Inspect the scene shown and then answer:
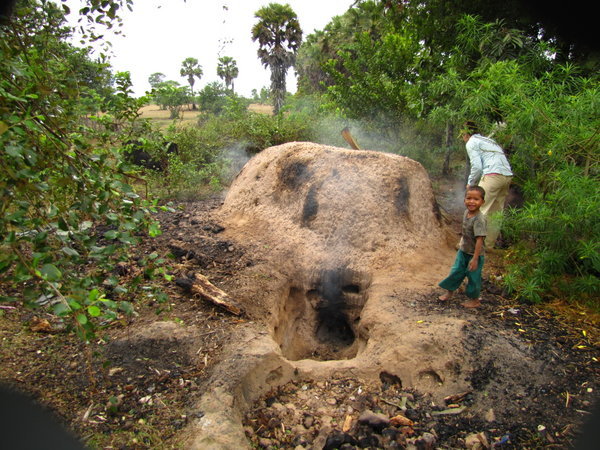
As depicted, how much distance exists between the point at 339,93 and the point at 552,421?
7.44m

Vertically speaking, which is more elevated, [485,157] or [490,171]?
[485,157]

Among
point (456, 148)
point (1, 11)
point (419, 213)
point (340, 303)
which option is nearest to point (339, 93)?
point (456, 148)

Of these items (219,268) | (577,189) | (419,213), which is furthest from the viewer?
(419,213)

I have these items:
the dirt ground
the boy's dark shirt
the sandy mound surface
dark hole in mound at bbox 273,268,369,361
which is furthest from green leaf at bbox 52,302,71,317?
the boy's dark shirt

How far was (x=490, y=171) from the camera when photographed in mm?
4773

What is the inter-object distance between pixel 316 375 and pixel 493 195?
3.14 m

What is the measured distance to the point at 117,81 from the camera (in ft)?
11.6

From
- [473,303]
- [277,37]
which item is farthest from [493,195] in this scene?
[277,37]

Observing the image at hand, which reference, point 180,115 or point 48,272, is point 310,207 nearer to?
point 48,272

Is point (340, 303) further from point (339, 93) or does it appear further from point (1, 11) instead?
point (339, 93)

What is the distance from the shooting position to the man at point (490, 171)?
4758 mm

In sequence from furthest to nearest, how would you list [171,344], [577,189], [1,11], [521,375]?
1. [577,189]
2. [171,344]
3. [521,375]
4. [1,11]

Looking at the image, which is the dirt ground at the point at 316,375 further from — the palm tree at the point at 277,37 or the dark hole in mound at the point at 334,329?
the palm tree at the point at 277,37

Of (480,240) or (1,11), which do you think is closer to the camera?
(1,11)
